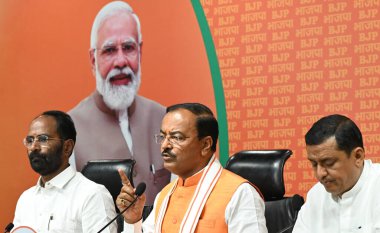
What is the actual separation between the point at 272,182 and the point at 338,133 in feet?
2.94

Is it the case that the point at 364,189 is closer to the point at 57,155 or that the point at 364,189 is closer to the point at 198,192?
the point at 198,192

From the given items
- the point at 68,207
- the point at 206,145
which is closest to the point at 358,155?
the point at 206,145

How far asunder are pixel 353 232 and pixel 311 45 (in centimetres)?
201

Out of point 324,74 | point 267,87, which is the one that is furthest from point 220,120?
point 324,74

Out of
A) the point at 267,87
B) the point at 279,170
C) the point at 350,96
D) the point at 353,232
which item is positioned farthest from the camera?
the point at 267,87

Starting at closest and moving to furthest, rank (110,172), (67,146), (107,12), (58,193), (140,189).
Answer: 1. (140,189)
2. (58,193)
3. (67,146)
4. (110,172)
5. (107,12)

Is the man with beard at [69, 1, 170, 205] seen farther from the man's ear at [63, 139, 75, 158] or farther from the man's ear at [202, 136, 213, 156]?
the man's ear at [202, 136, 213, 156]

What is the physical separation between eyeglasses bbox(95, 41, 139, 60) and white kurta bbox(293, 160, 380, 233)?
2.77 m

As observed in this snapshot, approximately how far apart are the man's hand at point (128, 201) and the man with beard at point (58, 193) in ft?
1.37

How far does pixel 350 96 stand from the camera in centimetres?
420

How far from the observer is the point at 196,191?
3.00 metres

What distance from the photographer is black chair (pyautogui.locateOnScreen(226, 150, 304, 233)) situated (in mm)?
3404

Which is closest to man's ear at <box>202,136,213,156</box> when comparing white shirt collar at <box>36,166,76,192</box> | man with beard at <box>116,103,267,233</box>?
man with beard at <box>116,103,267,233</box>

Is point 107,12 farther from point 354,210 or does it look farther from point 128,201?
point 354,210
